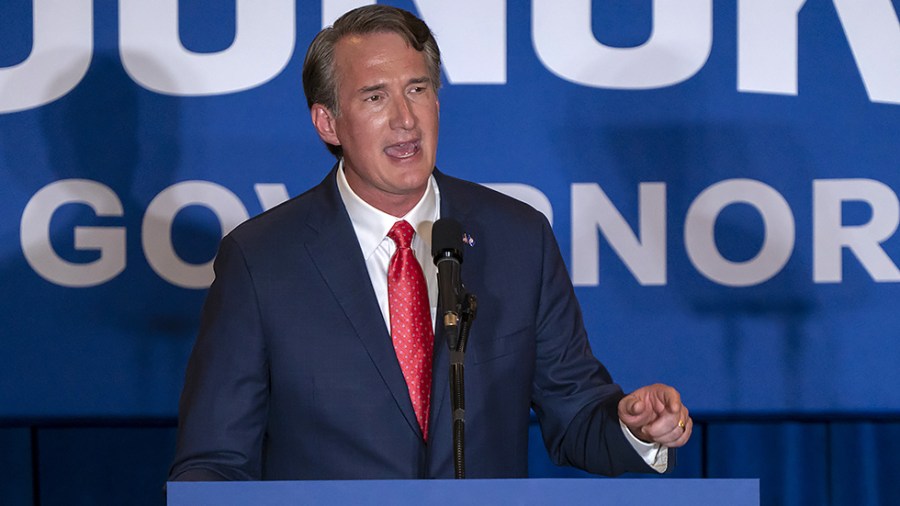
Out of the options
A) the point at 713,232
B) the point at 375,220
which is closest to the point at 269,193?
the point at 713,232

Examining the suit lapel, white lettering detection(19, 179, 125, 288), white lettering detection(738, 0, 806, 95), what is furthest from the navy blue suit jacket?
white lettering detection(738, 0, 806, 95)

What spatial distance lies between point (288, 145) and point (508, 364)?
5.10ft

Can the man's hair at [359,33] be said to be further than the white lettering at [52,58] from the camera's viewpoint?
No

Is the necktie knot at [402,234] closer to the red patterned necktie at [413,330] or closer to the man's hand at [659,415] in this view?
the red patterned necktie at [413,330]

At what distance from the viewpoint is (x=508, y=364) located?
1881 millimetres

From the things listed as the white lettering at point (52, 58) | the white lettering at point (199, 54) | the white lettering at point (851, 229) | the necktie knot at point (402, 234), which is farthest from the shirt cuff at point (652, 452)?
the white lettering at point (52, 58)

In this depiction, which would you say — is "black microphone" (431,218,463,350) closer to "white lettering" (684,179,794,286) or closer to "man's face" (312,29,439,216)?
"man's face" (312,29,439,216)

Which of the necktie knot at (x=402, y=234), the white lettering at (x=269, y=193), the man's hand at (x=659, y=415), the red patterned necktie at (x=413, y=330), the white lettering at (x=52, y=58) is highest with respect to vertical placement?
the white lettering at (x=52, y=58)

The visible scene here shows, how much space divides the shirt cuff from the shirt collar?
469mm

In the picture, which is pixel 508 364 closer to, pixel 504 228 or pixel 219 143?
pixel 504 228

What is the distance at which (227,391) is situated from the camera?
1767mm

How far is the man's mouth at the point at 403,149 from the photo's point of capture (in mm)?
1869

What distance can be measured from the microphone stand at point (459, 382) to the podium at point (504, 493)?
204mm

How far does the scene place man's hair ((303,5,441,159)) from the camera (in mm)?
1908
